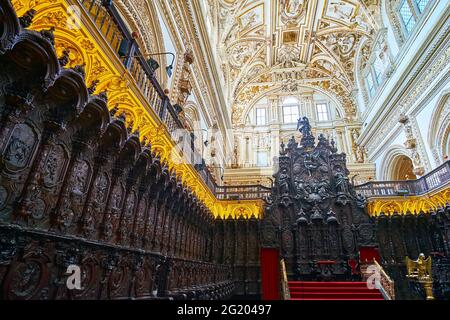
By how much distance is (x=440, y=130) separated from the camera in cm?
895

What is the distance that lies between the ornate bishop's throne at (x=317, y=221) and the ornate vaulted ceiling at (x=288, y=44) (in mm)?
8699

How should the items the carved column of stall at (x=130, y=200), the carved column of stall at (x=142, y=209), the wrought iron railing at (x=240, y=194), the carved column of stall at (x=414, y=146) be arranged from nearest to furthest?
the carved column of stall at (x=130, y=200)
the carved column of stall at (x=142, y=209)
the carved column of stall at (x=414, y=146)
the wrought iron railing at (x=240, y=194)

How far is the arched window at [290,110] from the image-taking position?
750 inches

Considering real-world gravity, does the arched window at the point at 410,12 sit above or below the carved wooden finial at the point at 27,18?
above

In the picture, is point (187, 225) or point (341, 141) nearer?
point (187, 225)

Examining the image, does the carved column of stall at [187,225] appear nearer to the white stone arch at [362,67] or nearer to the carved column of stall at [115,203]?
the carved column of stall at [115,203]

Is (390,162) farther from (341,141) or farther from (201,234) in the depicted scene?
(201,234)

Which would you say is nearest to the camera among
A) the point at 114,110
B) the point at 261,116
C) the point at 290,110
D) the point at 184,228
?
the point at 114,110

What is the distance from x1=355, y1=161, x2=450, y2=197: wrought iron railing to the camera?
843 centimetres

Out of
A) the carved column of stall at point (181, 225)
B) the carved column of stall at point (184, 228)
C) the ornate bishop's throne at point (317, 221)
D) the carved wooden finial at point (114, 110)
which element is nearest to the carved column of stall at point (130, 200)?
the carved wooden finial at point (114, 110)

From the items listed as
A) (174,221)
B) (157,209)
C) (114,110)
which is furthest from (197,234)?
(114,110)

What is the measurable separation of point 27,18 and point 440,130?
481 inches
